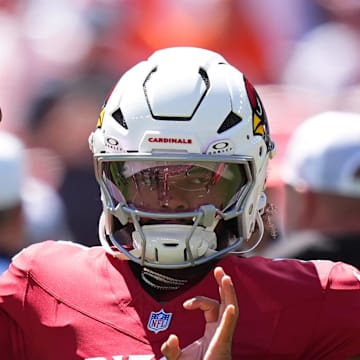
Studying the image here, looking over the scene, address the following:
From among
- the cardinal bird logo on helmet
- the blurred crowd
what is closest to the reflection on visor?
the cardinal bird logo on helmet

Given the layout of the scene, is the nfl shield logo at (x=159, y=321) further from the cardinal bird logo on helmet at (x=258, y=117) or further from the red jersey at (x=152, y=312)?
the cardinal bird logo on helmet at (x=258, y=117)

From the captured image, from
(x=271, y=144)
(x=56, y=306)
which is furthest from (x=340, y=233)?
(x=56, y=306)

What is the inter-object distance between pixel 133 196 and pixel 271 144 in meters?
0.39

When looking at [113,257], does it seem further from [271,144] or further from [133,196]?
[271,144]

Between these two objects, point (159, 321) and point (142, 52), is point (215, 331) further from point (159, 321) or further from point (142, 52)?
point (142, 52)

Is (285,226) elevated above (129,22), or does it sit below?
below

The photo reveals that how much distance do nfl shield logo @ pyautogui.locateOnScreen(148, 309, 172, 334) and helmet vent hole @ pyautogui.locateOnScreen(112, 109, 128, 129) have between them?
17.0 inches

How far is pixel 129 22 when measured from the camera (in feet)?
22.9

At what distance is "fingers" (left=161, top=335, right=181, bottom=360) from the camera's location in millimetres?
2369

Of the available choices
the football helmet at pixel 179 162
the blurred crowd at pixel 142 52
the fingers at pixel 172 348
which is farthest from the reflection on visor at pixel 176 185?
the blurred crowd at pixel 142 52

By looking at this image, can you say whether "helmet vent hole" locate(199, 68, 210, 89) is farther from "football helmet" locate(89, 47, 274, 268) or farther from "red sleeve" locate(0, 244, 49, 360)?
"red sleeve" locate(0, 244, 49, 360)

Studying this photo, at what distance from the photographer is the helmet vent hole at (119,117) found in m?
2.78

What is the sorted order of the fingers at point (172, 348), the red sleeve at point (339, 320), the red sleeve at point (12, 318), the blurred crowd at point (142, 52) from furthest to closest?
1. the blurred crowd at point (142, 52)
2. the red sleeve at point (12, 318)
3. the red sleeve at point (339, 320)
4. the fingers at point (172, 348)

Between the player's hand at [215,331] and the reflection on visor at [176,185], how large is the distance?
310 mm
